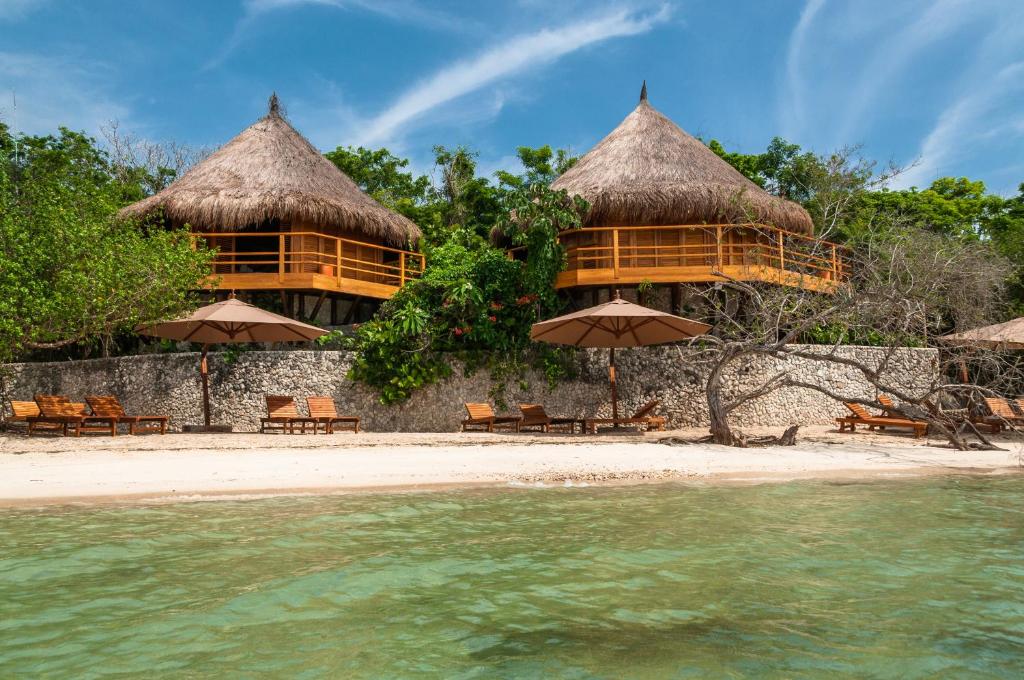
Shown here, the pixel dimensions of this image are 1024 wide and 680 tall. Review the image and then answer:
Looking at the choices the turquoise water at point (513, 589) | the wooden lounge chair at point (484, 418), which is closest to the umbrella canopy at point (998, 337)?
the turquoise water at point (513, 589)

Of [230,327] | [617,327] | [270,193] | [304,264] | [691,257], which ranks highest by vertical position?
[270,193]

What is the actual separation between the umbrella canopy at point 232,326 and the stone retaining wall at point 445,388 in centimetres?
134

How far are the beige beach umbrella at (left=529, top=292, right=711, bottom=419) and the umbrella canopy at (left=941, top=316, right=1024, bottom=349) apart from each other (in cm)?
507

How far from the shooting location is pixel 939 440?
41.9 feet

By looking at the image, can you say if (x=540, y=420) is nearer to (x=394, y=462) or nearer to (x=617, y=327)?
(x=617, y=327)

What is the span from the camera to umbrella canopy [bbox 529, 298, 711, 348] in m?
12.4

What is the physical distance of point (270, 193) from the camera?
18.7 metres

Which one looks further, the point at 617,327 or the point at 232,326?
the point at 232,326

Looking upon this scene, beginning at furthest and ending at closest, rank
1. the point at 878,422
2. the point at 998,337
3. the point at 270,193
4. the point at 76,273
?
the point at 270,193 → the point at 998,337 → the point at 76,273 → the point at 878,422

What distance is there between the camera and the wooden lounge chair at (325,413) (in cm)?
1336

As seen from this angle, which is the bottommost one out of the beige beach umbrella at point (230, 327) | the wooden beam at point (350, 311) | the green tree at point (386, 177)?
the beige beach umbrella at point (230, 327)

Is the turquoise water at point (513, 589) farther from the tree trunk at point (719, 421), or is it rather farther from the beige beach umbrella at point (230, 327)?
the beige beach umbrella at point (230, 327)

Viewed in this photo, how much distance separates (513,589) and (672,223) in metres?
14.2

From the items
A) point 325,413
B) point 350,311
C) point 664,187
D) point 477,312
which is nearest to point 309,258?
point 350,311
